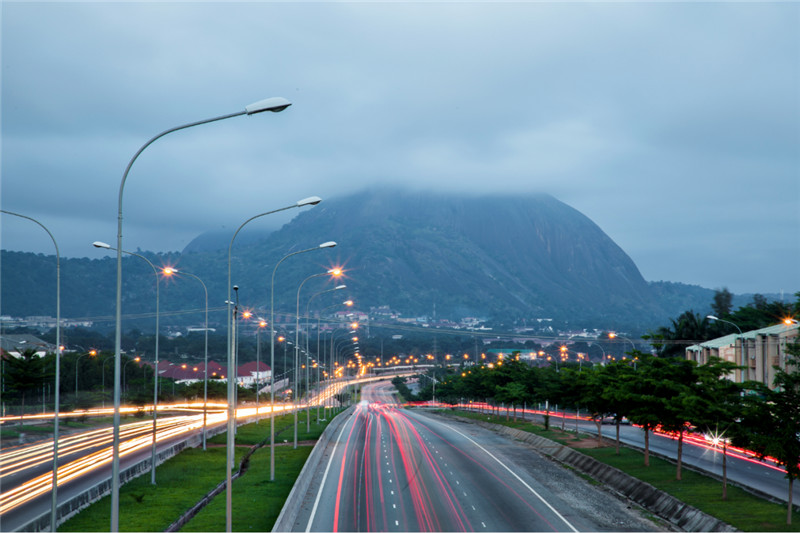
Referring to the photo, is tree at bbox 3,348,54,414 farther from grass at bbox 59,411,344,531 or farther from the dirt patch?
the dirt patch

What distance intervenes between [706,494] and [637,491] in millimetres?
5816

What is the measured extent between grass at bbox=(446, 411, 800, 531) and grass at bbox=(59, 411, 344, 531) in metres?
21.1

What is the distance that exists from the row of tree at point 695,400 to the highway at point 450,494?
6376 millimetres

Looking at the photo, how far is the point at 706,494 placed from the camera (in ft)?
132

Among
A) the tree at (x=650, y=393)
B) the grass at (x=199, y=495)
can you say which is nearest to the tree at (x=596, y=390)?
the tree at (x=650, y=393)

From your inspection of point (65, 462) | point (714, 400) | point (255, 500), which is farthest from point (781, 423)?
point (65, 462)

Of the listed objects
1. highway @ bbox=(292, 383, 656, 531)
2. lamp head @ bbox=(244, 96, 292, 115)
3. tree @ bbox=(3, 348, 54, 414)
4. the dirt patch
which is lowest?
the dirt patch

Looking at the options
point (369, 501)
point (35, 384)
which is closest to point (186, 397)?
point (35, 384)

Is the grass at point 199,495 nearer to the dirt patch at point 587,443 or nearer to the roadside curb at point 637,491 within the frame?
the roadside curb at point 637,491

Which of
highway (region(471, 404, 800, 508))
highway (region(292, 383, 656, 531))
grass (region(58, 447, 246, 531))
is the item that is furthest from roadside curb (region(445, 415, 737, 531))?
grass (region(58, 447, 246, 531))

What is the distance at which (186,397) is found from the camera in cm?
14075

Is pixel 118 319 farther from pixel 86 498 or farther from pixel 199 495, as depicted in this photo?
pixel 199 495

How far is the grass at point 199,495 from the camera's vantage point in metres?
35.6

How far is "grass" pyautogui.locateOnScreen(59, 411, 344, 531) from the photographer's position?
1403 inches
